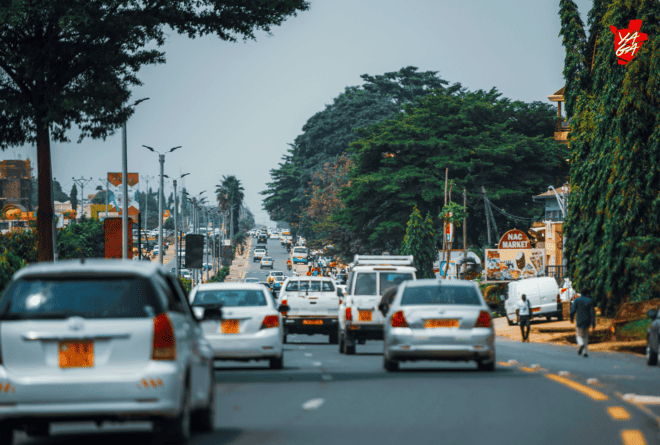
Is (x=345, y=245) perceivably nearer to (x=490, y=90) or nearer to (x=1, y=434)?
(x=490, y=90)

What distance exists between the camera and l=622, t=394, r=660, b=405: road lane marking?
1302cm

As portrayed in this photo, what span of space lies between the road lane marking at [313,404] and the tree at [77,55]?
10.9 m

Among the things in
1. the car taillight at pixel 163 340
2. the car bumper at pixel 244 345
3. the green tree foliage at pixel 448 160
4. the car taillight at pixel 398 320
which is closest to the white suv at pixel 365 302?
the car bumper at pixel 244 345

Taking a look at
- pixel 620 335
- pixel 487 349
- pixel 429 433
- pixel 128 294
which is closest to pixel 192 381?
pixel 128 294

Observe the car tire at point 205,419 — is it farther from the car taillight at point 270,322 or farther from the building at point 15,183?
the building at point 15,183

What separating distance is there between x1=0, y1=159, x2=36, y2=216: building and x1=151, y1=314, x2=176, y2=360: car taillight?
159355 millimetres

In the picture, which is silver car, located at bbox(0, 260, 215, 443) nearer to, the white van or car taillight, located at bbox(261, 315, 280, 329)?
car taillight, located at bbox(261, 315, 280, 329)

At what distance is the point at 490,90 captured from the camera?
78.4 metres

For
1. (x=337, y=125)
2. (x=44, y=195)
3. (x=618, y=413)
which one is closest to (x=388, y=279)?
(x=44, y=195)

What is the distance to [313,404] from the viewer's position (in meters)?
12.8

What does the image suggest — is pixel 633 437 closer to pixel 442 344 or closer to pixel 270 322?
pixel 442 344

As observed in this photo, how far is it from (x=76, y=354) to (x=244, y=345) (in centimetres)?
942

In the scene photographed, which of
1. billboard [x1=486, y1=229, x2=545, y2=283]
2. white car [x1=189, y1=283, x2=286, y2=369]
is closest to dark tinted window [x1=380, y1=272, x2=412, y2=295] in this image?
A: white car [x1=189, y1=283, x2=286, y2=369]

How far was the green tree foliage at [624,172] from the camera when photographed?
32.0m
